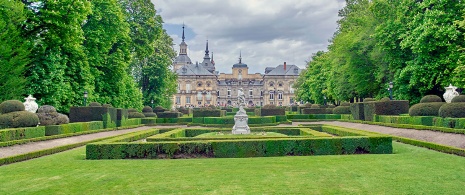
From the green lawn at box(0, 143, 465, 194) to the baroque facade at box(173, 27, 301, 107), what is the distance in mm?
97104

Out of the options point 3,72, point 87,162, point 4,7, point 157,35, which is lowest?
point 87,162

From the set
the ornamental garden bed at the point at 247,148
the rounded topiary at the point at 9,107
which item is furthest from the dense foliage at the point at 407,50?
the rounded topiary at the point at 9,107

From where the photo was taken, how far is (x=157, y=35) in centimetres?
3856

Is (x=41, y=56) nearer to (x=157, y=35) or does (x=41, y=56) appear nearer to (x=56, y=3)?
(x=56, y=3)

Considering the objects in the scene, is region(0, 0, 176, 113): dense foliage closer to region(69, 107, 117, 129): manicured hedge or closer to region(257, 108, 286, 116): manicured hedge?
region(69, 107, 117, 129): manicured hedge

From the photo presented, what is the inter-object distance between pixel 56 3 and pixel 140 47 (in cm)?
1499

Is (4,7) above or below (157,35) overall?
below

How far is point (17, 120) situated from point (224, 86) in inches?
3854

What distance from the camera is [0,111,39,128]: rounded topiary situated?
15633 mm

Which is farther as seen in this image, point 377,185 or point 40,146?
point 40,146

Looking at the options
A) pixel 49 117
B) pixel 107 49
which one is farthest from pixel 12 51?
pixel 107 49

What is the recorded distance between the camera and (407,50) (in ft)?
89.1

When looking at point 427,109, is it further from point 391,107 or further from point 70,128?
point 70,128

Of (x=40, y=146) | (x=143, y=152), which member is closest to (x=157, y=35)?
(x=40, y=146)
